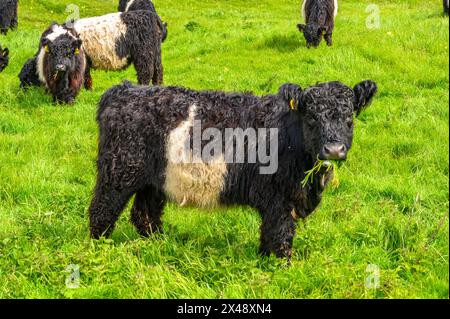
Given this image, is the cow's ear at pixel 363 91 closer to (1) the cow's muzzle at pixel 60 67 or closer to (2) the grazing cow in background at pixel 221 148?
(2) the grazing cow in background at pixel 221 148

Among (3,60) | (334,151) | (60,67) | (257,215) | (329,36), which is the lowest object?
(257,215)

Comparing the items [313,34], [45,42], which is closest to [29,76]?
[45,42]

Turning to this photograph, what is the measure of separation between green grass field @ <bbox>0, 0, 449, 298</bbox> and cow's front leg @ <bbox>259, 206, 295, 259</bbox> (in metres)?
0.14

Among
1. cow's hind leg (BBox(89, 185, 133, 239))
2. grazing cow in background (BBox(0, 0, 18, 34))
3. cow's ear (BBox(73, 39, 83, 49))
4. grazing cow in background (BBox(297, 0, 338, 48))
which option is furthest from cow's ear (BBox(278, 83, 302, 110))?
grazing cow in background (BBox(0, 0, 18, 34))

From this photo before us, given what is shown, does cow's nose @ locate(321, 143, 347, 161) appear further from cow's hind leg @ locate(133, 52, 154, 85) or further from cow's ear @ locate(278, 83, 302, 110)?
cow's hind leg @ locate(133, 52, 154, 85)

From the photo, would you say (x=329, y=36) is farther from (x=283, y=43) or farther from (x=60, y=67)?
(x=60, y=67)

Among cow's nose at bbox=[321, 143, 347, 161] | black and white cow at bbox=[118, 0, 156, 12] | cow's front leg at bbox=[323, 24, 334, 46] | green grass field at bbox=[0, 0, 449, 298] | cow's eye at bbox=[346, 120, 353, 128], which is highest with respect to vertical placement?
black and white cow at bbox=[118, 0, 156, 12]

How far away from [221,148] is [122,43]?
25.3 feet

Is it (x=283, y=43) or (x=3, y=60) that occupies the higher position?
(x=283, y=43)

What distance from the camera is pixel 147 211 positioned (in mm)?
5414

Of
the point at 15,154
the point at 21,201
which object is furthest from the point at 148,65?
the point at 21,201

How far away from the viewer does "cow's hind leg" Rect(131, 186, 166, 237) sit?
213 inches
